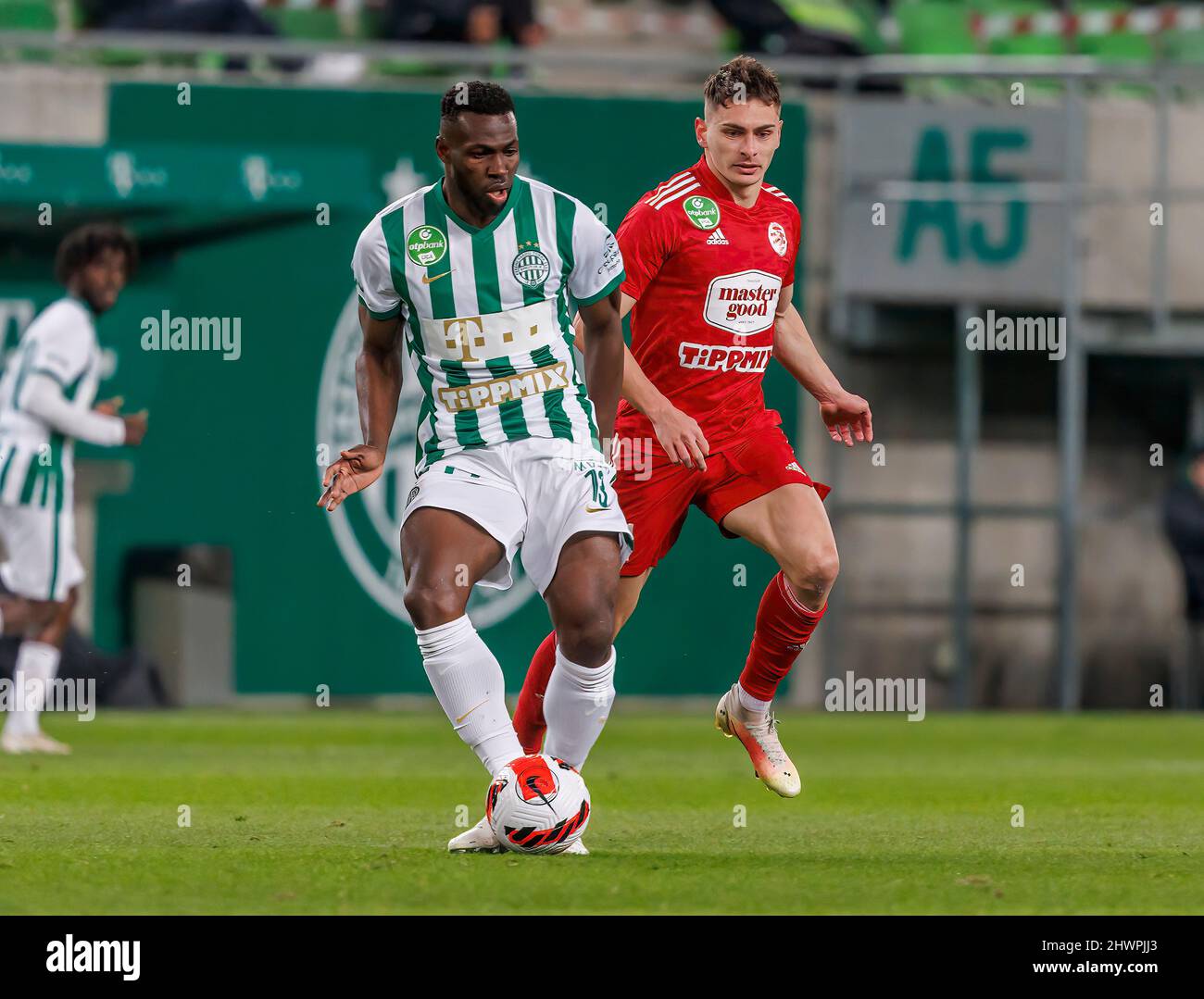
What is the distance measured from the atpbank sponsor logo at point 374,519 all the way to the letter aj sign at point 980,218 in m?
3.85

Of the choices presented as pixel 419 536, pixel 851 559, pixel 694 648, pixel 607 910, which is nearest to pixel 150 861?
pixel 419 536

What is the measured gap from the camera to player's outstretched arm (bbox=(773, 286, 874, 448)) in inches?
295

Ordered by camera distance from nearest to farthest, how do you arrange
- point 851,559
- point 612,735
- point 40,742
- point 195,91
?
point 40,742
point 612,735
point 195,91
point 851,559

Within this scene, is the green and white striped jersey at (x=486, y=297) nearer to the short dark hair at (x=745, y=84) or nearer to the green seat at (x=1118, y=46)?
the short dark hair at (x=745, y=84)

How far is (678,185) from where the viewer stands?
296 inches

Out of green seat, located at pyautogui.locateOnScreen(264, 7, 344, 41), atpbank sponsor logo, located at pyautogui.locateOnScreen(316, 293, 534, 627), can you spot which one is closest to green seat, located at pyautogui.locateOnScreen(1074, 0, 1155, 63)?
green seat, located at pyautogui.locateOnScreen(264, 7, 344, 41)

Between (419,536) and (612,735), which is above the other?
(419,536)

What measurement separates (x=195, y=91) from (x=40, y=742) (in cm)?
605

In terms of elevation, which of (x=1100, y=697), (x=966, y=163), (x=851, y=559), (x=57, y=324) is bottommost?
(x=1100, y=697)

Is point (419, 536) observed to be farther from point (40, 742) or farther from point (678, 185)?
point (40, 742)

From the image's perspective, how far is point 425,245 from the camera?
6211 mm

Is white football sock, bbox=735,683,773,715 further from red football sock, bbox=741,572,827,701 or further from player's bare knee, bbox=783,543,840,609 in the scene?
player's bare knee, bbox=783,543,840,609

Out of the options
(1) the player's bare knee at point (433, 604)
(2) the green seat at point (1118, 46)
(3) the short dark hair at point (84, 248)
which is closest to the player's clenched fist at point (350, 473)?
(1) the player's bare knee at point (433, 604)

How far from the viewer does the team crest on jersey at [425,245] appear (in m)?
6.21
